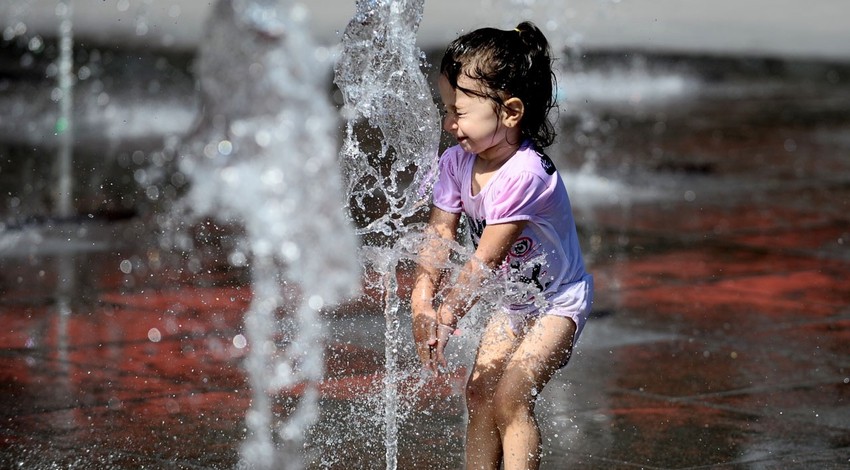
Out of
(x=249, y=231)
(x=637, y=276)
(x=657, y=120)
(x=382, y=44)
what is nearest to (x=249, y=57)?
(x=249, y=231)

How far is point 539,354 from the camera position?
3.63 meters

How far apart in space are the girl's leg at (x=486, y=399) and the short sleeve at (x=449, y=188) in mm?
336

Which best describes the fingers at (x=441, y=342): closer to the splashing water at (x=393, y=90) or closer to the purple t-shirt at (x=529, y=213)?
the purple t-shirt at (x=529, y=213)

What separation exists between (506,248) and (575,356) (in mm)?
1862

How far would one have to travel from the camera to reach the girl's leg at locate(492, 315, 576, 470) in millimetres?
3578

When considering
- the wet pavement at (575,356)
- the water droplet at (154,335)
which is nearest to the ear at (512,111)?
the wet pavement at (575,356)

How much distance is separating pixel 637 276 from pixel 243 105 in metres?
2.68

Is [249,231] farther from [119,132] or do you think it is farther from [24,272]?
[119,132]

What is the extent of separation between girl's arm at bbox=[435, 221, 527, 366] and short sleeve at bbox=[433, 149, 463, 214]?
219mm

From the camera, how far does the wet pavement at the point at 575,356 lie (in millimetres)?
4273

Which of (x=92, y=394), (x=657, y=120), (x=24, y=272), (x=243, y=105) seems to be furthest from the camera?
(x=657, y=120)

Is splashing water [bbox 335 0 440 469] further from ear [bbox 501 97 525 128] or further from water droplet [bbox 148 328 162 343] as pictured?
water droplet [bbox 148 328 162 343]

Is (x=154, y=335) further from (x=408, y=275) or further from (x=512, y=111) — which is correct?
(x=512, y=111)

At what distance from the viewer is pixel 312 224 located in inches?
226
